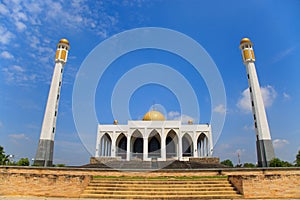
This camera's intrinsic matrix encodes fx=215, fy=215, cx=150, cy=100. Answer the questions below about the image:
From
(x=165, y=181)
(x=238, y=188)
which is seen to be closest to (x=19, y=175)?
(x=165, y=181)

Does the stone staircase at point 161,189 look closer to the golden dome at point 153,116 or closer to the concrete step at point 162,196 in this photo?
the concrete step at point 162,196

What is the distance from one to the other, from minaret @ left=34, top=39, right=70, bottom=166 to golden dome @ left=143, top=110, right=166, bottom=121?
38.9 ft

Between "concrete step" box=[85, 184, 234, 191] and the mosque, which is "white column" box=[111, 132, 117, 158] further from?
"concrete step" box=[85, 184, 234, 191]

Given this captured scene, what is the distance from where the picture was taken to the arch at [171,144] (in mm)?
26453

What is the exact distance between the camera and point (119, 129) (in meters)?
26.9

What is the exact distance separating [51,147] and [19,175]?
1119 centimetres

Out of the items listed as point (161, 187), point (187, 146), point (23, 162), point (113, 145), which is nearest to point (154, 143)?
point (187, 146)

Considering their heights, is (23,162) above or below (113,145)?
below

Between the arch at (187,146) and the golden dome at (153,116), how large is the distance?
3.83 metres

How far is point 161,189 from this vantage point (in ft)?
26.3

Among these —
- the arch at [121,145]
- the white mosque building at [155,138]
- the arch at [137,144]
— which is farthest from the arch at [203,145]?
the arch at [121,145]

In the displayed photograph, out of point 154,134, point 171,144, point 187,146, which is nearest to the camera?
point 154,134

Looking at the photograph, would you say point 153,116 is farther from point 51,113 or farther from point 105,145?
point 51,113

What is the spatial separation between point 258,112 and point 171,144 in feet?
38.5
